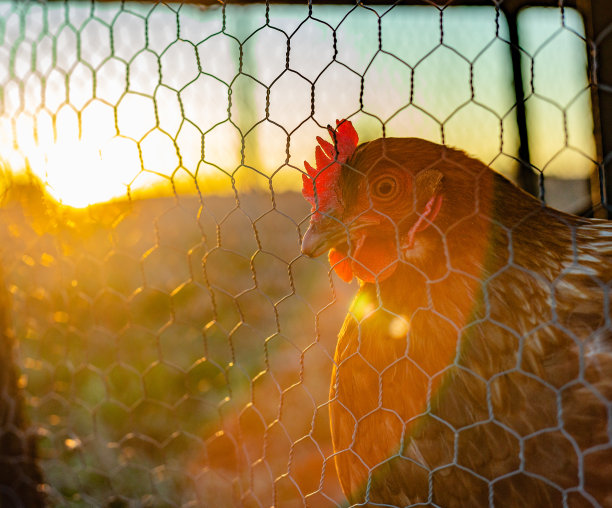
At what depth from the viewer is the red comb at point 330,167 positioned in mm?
1027

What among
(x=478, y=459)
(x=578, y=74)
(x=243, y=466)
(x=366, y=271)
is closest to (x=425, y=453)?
(x=478, y=459)

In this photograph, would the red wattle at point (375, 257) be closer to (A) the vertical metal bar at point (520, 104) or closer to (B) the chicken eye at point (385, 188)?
(B) the chicken eye at point (385, 188)

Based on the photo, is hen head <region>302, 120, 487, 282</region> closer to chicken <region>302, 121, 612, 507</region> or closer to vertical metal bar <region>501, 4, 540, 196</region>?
chicken <region>302, 121, 612, 507</region>

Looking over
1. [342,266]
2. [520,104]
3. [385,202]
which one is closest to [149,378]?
[342,266]

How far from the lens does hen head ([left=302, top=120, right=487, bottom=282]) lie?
3.07ft

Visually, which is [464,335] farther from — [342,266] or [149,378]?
[149,378]

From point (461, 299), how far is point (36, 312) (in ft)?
6.37

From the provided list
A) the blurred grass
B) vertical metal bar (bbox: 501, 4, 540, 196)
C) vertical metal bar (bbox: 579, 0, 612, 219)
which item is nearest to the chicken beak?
the blurred grass

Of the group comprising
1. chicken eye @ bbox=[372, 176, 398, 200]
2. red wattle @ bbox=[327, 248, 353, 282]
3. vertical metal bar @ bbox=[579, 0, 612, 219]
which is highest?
vertical metal bar @ bbox=[579, 0, 612, 219]

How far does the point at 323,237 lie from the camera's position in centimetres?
97

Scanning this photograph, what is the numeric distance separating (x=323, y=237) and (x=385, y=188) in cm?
16

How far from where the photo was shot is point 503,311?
0.90 metres

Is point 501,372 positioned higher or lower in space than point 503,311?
lower

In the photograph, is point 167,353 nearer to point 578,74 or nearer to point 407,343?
point 407,343
